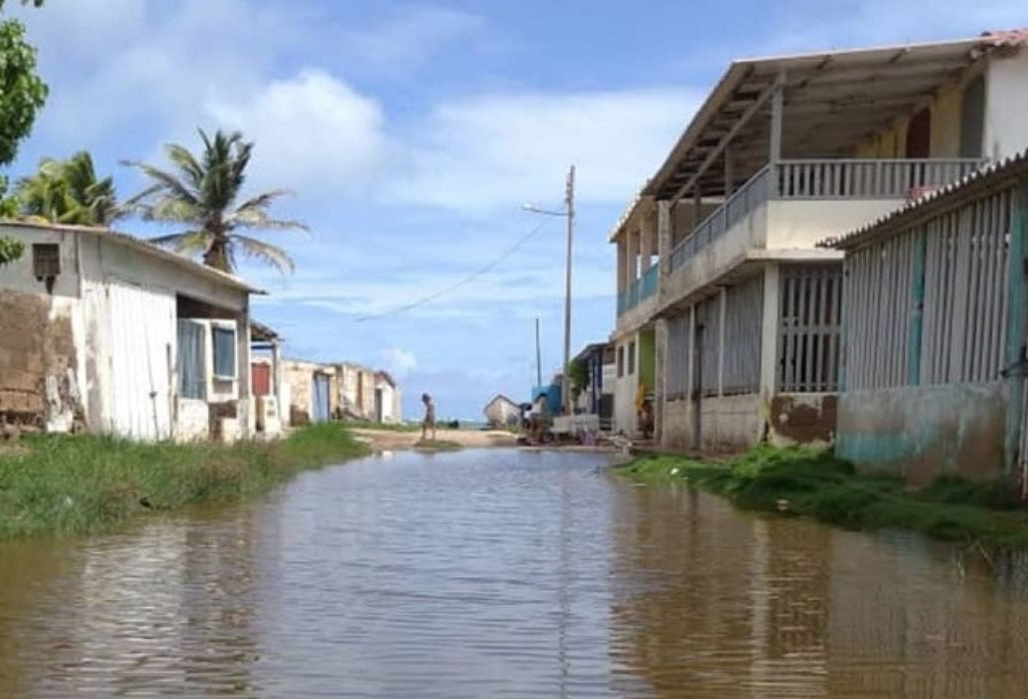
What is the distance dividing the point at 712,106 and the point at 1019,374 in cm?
1070

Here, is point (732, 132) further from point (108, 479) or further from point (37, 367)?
point (108, 479)

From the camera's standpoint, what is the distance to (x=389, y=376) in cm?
6950

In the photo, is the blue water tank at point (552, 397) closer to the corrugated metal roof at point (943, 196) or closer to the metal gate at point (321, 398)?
the metal gate at point (321, 398)

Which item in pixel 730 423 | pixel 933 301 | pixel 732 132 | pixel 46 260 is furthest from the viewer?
pixel 732 132

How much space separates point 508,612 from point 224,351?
21.6 m

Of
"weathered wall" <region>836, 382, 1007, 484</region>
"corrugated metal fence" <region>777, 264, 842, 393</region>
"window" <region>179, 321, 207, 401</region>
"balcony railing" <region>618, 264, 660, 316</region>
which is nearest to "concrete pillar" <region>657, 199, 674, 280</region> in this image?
"balcony railing" <region>618, 264, 660, 316</region>

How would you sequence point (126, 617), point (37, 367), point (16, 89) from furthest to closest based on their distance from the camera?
point (37, 367)
point (16, 89)
point (126, 617)

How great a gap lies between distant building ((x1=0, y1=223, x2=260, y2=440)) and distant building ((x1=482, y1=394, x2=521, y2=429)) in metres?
40.5

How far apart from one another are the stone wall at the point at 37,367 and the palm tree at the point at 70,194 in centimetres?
1815

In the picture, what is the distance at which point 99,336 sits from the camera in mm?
18000

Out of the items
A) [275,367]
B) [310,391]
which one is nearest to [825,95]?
[275,367]

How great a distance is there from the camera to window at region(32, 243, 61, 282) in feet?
57.0

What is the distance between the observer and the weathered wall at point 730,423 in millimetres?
19891

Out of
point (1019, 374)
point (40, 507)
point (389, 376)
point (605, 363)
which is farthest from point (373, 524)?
point (389, 376)
